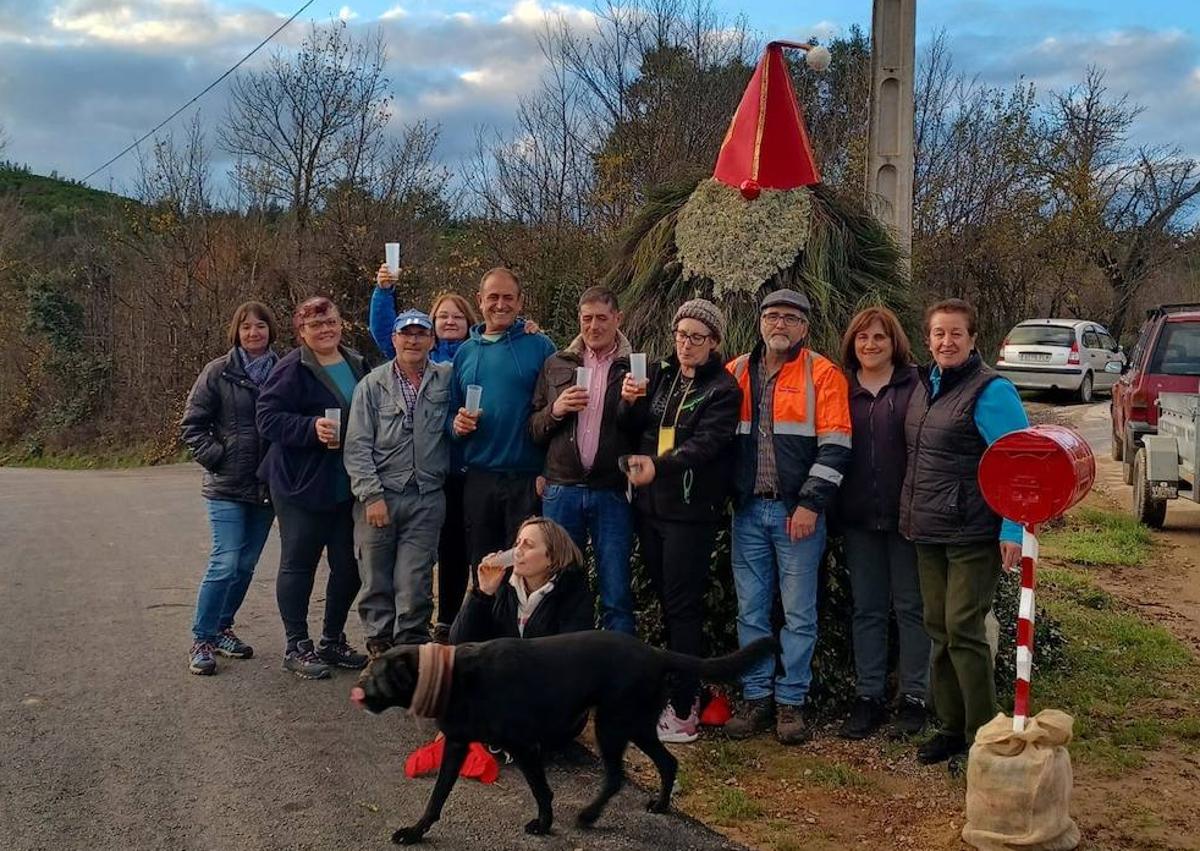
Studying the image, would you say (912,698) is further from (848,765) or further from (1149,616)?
(1149,616)

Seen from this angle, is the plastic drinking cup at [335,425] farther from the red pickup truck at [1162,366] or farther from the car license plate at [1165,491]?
the red pickup truck at [1162,366]

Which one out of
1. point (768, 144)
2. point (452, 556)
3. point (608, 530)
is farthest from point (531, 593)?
point (768, 144)

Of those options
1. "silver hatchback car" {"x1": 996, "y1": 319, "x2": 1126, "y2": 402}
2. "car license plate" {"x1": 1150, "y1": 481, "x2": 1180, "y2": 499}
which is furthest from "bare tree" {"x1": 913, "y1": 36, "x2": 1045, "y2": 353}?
"car license plate" {"x1": 1150, "y1": 481, "x2": 1180, "y2": 499}

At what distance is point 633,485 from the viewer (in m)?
4.66

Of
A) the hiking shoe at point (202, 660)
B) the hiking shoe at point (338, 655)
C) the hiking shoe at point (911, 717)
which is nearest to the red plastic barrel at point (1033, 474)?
the hiking shoe at point (911, 717)

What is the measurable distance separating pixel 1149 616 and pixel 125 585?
7377 millimetres

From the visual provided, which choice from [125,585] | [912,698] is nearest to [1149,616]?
[912,698]

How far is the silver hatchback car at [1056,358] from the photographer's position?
19641 millimetres

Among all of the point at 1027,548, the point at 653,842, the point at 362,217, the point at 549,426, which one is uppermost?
the point at 362,217

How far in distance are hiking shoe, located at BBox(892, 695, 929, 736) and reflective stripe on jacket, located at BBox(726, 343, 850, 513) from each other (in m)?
1.03

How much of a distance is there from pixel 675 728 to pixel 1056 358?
683 inches

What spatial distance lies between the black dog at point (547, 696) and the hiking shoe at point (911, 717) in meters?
1.15

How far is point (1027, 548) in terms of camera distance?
12.4 feet

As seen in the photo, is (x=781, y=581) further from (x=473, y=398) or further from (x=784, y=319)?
(x=473, y=398)
